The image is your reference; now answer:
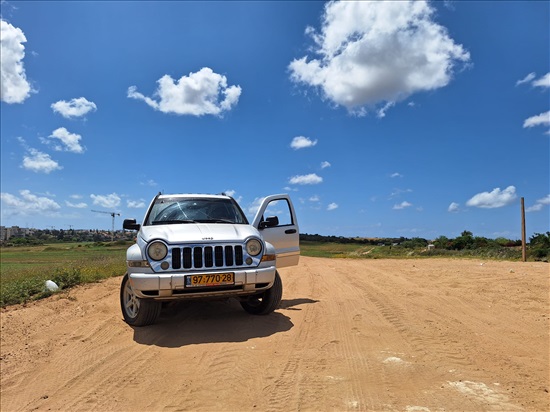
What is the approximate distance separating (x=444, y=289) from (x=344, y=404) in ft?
20.1

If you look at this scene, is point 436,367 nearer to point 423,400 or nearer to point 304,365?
point 423,400

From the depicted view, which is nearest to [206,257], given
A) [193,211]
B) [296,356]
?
[193,211]

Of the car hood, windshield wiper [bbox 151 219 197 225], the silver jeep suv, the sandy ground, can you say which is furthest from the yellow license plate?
windshield wiper [bbox 151 219 197 225]

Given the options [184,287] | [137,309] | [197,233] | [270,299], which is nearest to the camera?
[184,287]

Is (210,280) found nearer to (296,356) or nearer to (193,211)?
(296,356)

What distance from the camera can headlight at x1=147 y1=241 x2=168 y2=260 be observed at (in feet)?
17.3

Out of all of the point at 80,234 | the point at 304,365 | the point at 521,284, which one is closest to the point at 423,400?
the point at 304,365

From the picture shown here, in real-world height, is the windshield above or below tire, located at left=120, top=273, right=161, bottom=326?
above

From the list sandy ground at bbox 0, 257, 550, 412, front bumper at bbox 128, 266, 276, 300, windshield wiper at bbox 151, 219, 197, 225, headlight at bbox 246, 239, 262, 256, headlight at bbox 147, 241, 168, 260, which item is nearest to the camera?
sandy ground at bbox 0, 257, 550, 412

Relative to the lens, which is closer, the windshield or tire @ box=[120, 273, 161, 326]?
tire @ box=[120, 273, 161, 326]

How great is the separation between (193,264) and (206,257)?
0.20m

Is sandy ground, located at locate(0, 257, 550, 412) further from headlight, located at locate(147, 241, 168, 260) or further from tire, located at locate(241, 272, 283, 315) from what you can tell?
headlight, located at locate(147, 241, 168, 260)

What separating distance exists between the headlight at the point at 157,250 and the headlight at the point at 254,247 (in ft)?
3.80

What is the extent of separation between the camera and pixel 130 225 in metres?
6.65
